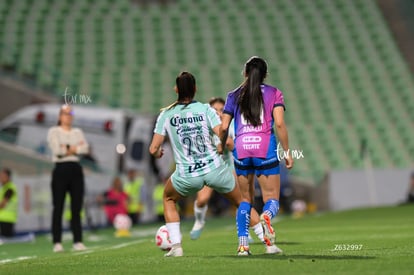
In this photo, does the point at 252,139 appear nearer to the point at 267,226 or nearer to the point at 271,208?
the point at 271,208

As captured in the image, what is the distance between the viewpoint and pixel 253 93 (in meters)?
9.50

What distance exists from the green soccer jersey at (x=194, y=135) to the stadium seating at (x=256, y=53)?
2154cm

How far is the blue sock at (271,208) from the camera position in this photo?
9.16 metres

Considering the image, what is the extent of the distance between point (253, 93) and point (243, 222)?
3.88ft

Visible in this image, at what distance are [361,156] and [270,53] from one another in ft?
24.9

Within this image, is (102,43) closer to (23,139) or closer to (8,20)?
(8,20)

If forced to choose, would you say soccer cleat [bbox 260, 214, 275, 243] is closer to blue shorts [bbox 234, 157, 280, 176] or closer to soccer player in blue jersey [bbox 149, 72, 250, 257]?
blue shorts [bbox 234, 157, 280, 176]

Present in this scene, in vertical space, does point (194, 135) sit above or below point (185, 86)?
below

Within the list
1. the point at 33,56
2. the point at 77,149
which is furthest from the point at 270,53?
the point at 77,149

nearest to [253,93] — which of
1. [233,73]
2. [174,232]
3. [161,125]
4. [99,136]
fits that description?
[161,125]

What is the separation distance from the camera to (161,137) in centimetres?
977

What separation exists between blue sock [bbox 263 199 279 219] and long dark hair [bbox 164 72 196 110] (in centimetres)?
126

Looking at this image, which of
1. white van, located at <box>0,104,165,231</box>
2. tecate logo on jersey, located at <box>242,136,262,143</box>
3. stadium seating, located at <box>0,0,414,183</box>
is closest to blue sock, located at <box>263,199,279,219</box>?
tecate logo on jersey, located at <box>242,136,262,143</box>

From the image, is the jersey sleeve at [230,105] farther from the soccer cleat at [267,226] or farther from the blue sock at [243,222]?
the soccer cleat at [267,226]
